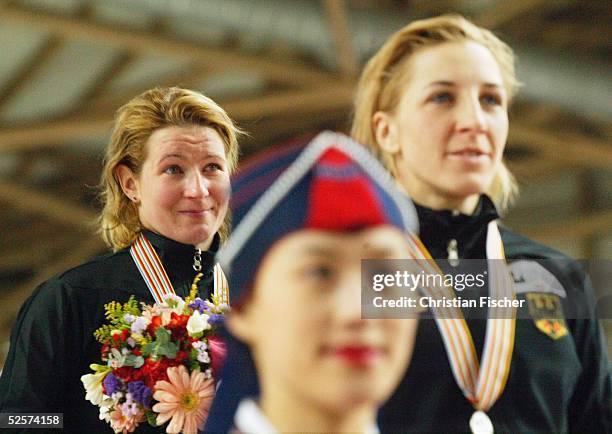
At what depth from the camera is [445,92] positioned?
6.29ft

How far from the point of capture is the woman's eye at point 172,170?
2.52 m

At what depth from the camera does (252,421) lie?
1.40 metres

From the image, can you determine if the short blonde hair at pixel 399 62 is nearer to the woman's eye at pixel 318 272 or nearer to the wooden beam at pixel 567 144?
the woman's eye at pixel 318 272

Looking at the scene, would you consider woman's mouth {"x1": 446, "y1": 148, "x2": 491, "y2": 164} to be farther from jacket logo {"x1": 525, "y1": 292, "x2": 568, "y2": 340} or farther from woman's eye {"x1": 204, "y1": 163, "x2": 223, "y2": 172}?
woman's eye {"x1": 204, "y1": 163, "x2": 223, "y2": 172}

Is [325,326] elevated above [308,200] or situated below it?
below

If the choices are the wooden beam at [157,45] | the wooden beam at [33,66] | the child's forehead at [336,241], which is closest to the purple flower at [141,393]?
the child's forehead at [336,241]

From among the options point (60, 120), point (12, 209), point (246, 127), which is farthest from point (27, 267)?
point (246, 127)

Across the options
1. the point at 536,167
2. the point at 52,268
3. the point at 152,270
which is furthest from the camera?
the point at 52,268

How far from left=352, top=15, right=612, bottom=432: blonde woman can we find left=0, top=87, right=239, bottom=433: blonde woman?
1.80 ft

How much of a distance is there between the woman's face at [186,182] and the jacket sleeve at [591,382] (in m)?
0.82

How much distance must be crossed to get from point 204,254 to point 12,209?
9.90 m

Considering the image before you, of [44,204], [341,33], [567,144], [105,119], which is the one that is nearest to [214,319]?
[341,33]

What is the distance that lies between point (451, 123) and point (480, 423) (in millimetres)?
491

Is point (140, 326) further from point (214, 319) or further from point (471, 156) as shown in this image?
point (471, 156)
